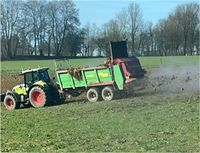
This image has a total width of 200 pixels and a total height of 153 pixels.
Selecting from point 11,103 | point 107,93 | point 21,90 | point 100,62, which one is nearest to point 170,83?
point 107,93

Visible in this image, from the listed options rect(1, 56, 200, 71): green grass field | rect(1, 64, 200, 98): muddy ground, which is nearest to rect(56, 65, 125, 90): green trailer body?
rect(1, 64, 200, 98): muddy ground

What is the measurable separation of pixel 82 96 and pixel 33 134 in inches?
520

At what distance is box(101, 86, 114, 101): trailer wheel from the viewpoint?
21578 millimetres

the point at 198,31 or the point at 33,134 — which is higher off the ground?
the point at 198,31

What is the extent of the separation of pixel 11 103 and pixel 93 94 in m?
4.04

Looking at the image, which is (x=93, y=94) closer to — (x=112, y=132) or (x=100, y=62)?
(x=100, y=62)

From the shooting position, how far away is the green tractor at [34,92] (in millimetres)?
21844

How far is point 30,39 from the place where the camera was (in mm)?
90000

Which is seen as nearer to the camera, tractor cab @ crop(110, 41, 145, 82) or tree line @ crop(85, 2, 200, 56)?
tractor cab @ crop(110, 41, 145, 82)

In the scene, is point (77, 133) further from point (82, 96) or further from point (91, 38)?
point (91, 38)

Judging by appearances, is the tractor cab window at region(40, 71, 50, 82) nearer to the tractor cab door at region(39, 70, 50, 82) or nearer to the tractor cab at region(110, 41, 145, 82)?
the tractor cab door at region(39, 70, 50, 82)

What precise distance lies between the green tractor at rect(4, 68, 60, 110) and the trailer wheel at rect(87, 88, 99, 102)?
Answer: 160cm

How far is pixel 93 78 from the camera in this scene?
22391 mm

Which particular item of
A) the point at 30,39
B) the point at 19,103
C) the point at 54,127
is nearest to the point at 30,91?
the point at 19,103
